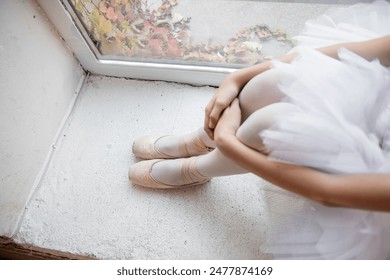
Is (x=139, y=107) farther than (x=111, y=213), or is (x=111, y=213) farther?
(x=139, y=107)

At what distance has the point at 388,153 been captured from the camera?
66cm

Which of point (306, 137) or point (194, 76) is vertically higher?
point (306, 137)

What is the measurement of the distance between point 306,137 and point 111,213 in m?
0.83

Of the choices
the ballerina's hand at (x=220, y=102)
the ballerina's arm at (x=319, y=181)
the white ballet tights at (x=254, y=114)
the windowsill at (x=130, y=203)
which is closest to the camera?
the ballerina's arm at (x=319, y=181)

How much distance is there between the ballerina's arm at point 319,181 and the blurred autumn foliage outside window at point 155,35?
0.68 metres

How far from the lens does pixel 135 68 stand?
1.45 metres

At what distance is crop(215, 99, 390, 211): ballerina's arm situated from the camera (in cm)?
56

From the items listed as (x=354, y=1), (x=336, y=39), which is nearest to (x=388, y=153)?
(x=336, y=39)

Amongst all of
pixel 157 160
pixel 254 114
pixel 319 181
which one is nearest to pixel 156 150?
pixel 157 160

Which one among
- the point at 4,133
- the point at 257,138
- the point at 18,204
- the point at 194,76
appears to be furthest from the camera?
the point at 194,76

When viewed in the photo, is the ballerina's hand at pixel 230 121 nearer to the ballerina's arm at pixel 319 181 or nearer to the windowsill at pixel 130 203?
the ballerina's arm at pixel 319 181

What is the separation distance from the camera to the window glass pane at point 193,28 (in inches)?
48.5

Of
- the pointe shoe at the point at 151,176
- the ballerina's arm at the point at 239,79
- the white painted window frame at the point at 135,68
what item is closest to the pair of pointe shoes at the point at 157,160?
the pointe shoe at the point at 151,176

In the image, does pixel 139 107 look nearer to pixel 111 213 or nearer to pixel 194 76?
pixel 194 76
